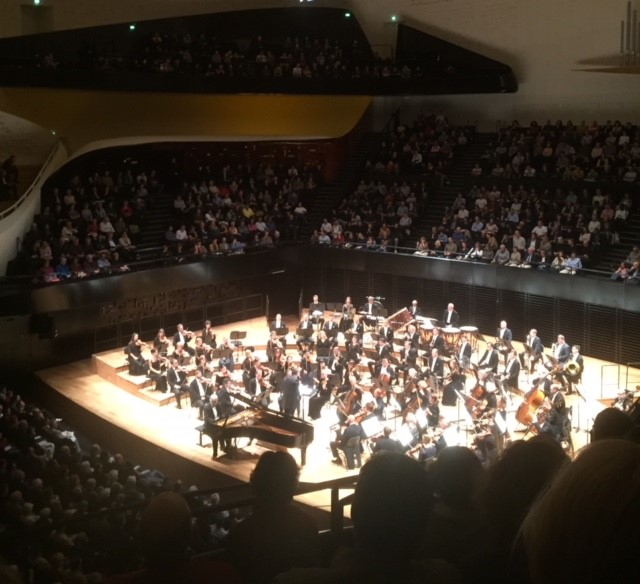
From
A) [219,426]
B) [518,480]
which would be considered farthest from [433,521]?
[219,426]

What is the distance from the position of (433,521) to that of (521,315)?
20404mm

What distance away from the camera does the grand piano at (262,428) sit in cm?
1457

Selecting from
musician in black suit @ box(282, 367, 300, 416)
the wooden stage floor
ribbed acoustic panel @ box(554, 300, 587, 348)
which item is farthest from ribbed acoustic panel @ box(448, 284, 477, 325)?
musician in black suit @ box(282, 367, 300, 416)

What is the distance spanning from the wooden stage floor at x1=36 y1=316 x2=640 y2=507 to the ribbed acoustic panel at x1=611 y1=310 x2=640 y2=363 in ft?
1.23

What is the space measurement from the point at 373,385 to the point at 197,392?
3748 mm

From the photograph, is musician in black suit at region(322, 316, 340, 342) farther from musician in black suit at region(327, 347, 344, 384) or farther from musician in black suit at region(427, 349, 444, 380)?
musician in black suit at region(427, 349, 444, 380)

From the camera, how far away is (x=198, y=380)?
56.8 feet

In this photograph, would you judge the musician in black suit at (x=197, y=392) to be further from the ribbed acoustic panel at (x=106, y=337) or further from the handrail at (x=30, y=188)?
the handrail at (x=30, y=188)

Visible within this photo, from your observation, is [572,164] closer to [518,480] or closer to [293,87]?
[293,87]

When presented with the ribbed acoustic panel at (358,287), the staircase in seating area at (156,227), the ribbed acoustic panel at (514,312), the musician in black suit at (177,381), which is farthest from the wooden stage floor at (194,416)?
the ribbed acoustic panel at (358,287)

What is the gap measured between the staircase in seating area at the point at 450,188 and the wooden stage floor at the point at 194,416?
17.8 feet

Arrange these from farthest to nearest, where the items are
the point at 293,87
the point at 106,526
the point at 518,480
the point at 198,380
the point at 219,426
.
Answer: the point at 293,87 → the point at 198,380 → the point at 219,426 → the point at 106,526 → the point at 518,480

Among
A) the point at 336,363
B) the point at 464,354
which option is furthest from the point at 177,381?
the point at 464,354

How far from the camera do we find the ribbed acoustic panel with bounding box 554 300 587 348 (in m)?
21.5
